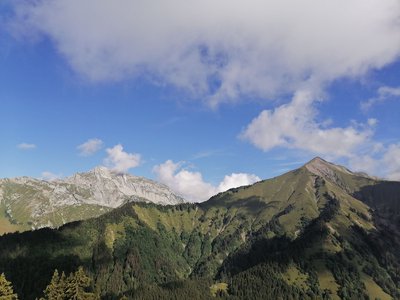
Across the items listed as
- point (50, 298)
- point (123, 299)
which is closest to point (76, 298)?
point (50, 298)

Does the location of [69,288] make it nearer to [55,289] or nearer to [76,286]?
[76,286]

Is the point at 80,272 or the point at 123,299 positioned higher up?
the point at 80,272

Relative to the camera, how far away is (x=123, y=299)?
6431 cm

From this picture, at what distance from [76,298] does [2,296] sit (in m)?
9.59

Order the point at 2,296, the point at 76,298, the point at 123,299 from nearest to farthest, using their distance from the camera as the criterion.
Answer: the point at 2,296 < the point at 76,298 < the point at 123,299

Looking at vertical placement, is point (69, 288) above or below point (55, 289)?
below

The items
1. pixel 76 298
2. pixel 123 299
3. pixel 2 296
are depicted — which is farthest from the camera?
pixel 123 299

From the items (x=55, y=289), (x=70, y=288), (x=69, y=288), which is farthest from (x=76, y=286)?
(x=55, y=289)

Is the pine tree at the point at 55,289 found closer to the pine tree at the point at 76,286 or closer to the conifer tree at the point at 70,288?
the conifer tree at the point at 70,288

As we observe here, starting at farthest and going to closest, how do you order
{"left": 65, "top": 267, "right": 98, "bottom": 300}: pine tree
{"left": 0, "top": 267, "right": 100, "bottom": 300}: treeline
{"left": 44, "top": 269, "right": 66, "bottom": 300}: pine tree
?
{"left": 65, "top": 267, "right": 98, "bottom": 300}: pine tree, {"left": 0, "top": 267, "right": 100, "bottom": 300}: treeline, {"left": 44, "top": 269, "right": 66, "bottom": 300}: pine tree

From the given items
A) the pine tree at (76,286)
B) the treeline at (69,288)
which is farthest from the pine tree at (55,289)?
the pine tree at (76,286)

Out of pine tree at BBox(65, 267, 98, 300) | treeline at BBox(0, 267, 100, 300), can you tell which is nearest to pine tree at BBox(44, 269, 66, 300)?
treeline at BBox(0, 267, 100, 300)

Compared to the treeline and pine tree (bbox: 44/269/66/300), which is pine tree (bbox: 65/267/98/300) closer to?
the treeline

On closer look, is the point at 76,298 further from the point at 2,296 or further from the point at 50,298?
the point at 2,296
